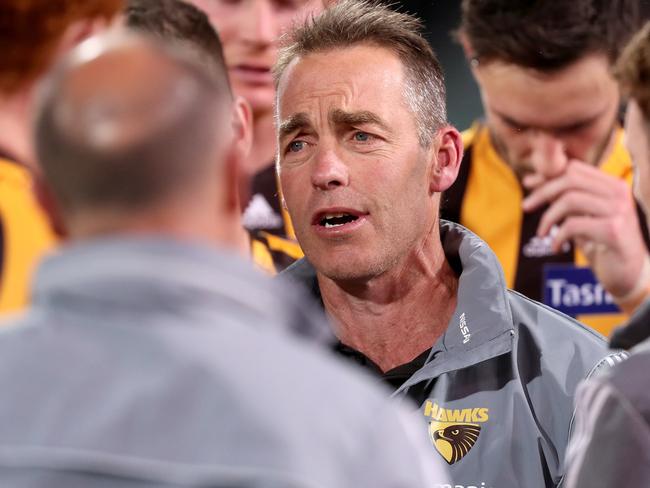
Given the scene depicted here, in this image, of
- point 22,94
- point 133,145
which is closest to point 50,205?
point 133,145

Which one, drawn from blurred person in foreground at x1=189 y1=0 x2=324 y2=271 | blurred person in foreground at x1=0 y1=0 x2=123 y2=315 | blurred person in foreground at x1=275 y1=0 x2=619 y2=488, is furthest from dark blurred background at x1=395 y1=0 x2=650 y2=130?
blurred person in foreground at x1=0 y1=0 x2=123 y2=315

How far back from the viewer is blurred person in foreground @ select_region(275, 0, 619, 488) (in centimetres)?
171

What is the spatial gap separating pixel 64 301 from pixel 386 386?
1.05 meters

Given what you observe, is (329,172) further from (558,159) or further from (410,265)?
(558,159)

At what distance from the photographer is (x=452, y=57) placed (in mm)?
2430

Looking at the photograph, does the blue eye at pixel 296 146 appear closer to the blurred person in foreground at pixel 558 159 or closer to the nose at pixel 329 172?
the nose at pixel 329 172

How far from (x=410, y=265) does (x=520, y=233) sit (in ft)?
2.09

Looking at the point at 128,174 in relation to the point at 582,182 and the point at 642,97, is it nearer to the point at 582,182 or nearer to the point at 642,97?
the point at 642,97

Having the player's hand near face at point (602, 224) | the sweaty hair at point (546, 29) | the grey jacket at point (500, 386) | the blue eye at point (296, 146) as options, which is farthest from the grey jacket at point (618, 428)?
the sweaty hair at point (546, 29)

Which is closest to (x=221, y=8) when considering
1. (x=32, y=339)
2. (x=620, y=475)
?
(x=620, y=475)

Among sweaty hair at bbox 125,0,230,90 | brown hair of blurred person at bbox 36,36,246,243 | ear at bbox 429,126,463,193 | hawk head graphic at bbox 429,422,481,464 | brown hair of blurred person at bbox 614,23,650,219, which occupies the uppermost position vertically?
brown hair of blurred person at bbox 36,36,246,243

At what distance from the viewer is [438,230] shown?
197 centimetres

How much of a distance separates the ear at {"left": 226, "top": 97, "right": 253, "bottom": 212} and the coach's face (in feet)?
0.36

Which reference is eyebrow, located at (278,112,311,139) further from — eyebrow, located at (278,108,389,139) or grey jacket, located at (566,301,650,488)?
grey jacket, located at (566,301,650,488)
